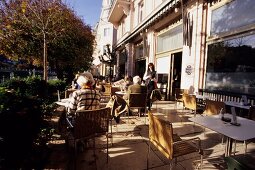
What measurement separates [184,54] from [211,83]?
1.99m

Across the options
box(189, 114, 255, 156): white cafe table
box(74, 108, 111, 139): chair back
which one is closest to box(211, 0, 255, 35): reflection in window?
box(189, 114, 255, 156): white cafe table

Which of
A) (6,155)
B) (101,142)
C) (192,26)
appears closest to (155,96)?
(192,26)

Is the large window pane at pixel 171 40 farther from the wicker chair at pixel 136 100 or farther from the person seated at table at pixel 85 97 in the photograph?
the person seated at table at pixel 85 97

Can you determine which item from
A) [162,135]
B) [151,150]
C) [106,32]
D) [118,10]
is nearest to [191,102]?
[151,150]

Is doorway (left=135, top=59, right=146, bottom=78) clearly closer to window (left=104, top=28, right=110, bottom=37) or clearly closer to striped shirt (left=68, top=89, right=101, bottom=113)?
striped shirt (left=68, top=89, right=101, bottom=113)

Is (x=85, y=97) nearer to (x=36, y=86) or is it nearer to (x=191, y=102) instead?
(x=191, y=102)

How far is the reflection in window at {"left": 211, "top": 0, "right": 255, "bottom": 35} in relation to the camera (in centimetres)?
575

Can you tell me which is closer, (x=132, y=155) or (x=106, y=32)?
(x=132, y=155)

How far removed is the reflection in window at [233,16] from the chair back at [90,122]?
511 cm

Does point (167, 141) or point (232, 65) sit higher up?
point (232, 65)

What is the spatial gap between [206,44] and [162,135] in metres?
5.89

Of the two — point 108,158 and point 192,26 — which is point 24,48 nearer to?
point 192,26

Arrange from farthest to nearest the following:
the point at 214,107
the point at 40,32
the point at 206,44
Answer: the point at 40,32, the point at 206,44, the point at 214,107

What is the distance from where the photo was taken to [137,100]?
5777 mm
